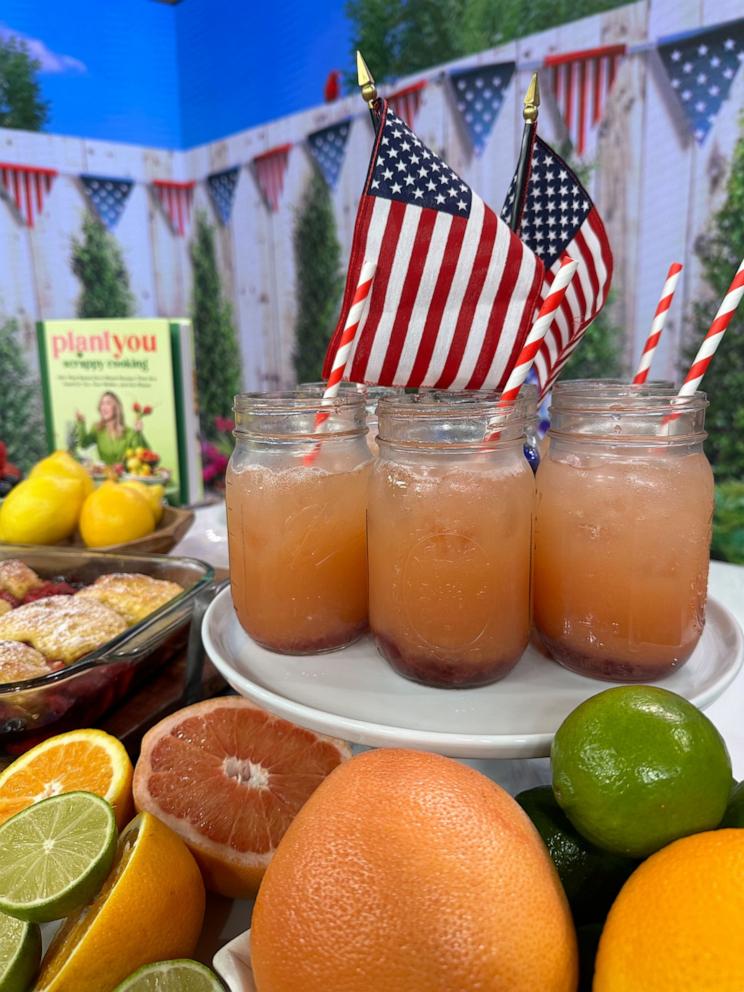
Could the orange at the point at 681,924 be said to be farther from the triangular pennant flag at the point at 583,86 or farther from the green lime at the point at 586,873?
the triangular pennant flag at the point at 583,86

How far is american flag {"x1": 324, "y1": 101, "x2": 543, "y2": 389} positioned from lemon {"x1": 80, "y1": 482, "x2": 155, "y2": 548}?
0.79 meters

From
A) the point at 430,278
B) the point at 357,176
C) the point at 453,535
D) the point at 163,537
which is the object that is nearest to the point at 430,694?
the point at 453,535

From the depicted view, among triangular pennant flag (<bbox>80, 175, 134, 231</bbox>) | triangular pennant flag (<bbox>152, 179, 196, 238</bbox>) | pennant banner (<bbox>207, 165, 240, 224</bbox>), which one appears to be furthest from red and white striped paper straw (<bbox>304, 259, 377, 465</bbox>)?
triangular pennant flag (<bbox>152, 179, 196, 238</bbox>)

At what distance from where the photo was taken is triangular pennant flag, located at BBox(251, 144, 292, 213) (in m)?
4.16

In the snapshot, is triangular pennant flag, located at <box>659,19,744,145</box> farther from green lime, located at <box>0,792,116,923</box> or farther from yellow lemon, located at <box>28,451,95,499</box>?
green lime, located at <box>0,792,116,923</box>

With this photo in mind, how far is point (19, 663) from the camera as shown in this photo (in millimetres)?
1003

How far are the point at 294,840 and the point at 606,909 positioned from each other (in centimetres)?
29

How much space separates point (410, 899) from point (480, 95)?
351 cm

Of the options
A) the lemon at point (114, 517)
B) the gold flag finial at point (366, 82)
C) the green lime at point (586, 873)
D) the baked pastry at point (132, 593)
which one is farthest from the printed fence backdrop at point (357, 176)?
the green lime at point (586, 873)

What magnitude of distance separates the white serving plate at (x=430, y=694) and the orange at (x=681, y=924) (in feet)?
0.51

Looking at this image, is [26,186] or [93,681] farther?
[26,186]

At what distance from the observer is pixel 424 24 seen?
3.39m

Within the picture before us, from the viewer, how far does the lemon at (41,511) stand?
160cm

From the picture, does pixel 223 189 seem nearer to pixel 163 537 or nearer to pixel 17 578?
pixel 163 537
